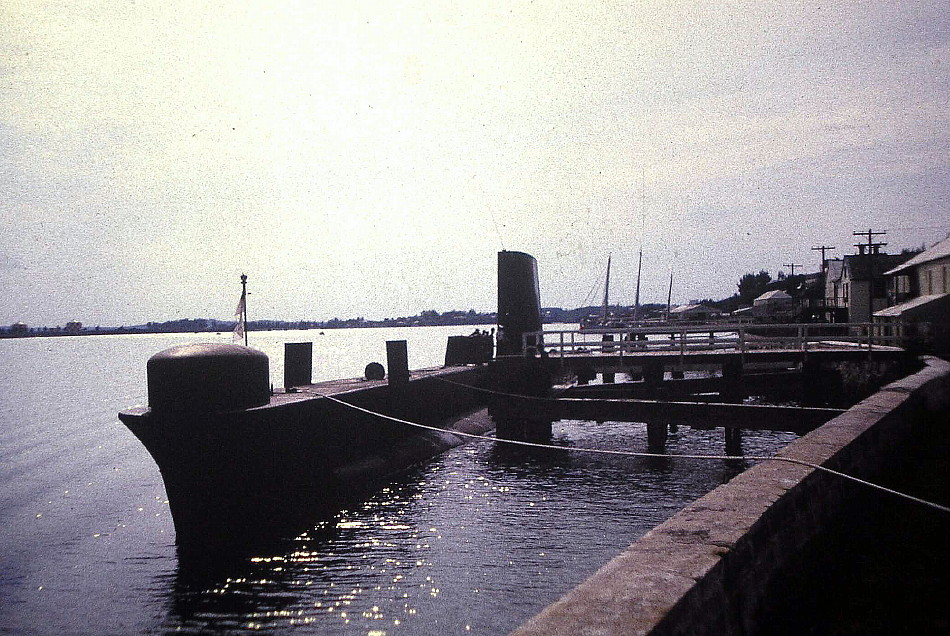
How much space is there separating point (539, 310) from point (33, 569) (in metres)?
17.6

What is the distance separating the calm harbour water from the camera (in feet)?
34.0

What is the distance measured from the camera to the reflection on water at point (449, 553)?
401 inches

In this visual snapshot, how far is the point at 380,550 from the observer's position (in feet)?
42.9

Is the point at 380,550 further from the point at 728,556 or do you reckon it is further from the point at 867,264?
the point at 867,264

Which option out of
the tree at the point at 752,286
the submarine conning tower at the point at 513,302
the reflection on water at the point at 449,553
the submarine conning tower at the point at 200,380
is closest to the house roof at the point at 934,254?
the submarine conning tower at the point at 513,302

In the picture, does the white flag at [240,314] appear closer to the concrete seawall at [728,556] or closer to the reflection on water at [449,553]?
the reflection on water at [449,553]

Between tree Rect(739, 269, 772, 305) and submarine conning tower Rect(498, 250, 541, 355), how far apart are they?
95.2 meters

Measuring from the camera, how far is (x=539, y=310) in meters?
26.8

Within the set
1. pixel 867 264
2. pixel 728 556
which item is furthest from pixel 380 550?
pixel 867 264

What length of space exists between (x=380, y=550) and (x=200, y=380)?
4.35 m

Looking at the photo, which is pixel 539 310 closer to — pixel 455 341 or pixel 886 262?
pixel 455 341

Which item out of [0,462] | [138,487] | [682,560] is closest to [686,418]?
[682,560]

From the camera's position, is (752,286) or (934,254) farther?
(752,286)

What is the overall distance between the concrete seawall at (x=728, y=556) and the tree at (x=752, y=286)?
110932mm
